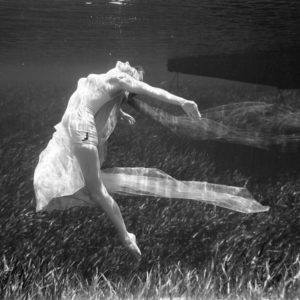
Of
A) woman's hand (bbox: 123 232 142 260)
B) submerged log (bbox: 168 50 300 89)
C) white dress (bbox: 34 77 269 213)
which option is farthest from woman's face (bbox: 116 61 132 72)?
woman's hand (bbox: 123 232 142 260)

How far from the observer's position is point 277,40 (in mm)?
4504

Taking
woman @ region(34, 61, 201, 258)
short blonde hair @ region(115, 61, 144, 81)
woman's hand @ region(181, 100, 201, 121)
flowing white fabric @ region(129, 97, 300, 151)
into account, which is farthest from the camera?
flowing white fabric @ region(129, 97, 300, 151)

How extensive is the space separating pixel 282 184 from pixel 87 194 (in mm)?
1912

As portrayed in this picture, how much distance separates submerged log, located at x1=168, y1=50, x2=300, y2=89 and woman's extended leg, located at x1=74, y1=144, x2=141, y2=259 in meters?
1.17

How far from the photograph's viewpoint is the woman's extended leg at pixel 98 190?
406 cm

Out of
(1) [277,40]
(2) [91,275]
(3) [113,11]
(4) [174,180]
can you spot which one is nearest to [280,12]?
(1) [277,40]

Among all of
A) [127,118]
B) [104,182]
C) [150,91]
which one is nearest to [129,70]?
[150,91]

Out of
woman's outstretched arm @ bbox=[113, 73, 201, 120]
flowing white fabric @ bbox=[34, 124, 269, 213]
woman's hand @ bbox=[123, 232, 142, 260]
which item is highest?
woman's outstretched arm @ bbox=[113, 73, 201, 120]

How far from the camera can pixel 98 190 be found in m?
4.14

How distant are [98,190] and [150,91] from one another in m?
0.99

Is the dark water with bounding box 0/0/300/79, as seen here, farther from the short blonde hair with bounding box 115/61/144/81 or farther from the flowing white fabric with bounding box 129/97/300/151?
the flowing white fabric with bounding box 129/97/300/151

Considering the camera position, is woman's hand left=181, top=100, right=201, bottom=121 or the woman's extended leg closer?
woman's hand left=181, top=100, right=201, bottom=121

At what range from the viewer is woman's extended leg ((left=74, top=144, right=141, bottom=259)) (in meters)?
4.06

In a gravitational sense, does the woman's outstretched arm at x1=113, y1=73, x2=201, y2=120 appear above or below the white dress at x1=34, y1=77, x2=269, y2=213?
above
